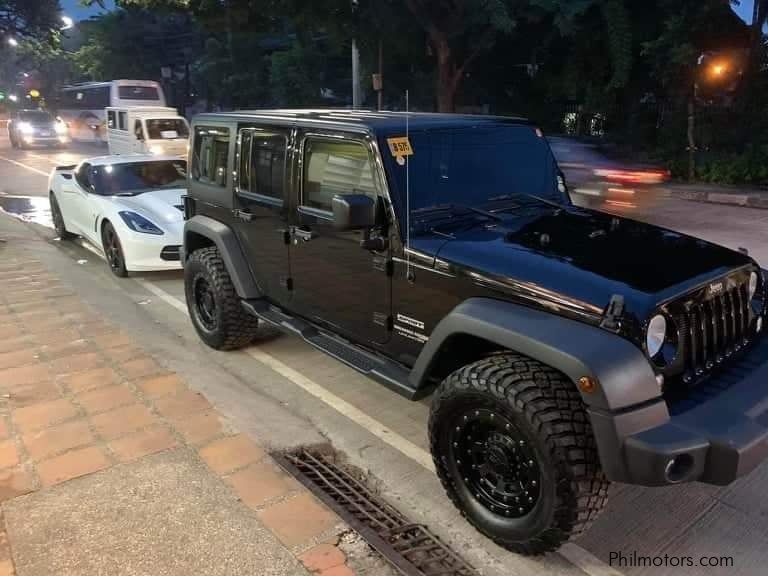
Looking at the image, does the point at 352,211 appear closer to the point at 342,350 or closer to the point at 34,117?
the point at 342,350

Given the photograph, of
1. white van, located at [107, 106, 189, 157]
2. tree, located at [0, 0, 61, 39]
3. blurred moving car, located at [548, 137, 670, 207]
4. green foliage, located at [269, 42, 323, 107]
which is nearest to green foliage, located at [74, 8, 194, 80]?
tree, located at [0, 0, 61, 39]

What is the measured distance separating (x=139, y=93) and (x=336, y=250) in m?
28.3

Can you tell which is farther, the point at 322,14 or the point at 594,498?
the point at 322,14

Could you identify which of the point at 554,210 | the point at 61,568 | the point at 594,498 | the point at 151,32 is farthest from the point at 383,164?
the point at 151,32

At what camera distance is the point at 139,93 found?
29.0 meters

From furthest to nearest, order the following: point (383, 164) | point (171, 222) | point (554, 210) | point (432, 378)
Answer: point (171, 222), point (554, 210), point (383, 164), point (432, 378)

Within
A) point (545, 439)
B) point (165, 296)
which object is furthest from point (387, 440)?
point (165, 296)

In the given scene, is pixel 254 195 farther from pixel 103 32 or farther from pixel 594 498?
pixel 103 32

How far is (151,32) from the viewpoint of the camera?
1524 inches

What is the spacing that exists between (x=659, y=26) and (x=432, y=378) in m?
16.5

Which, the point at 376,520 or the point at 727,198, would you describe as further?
the point at 727,198

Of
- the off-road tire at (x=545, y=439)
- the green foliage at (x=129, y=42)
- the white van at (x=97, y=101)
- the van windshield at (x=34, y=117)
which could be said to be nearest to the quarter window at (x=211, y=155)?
the off-road tire at (x=545, y=439)

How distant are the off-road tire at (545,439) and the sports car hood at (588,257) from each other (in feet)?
1.25

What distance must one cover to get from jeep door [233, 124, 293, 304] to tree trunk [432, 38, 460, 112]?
1575 cm
